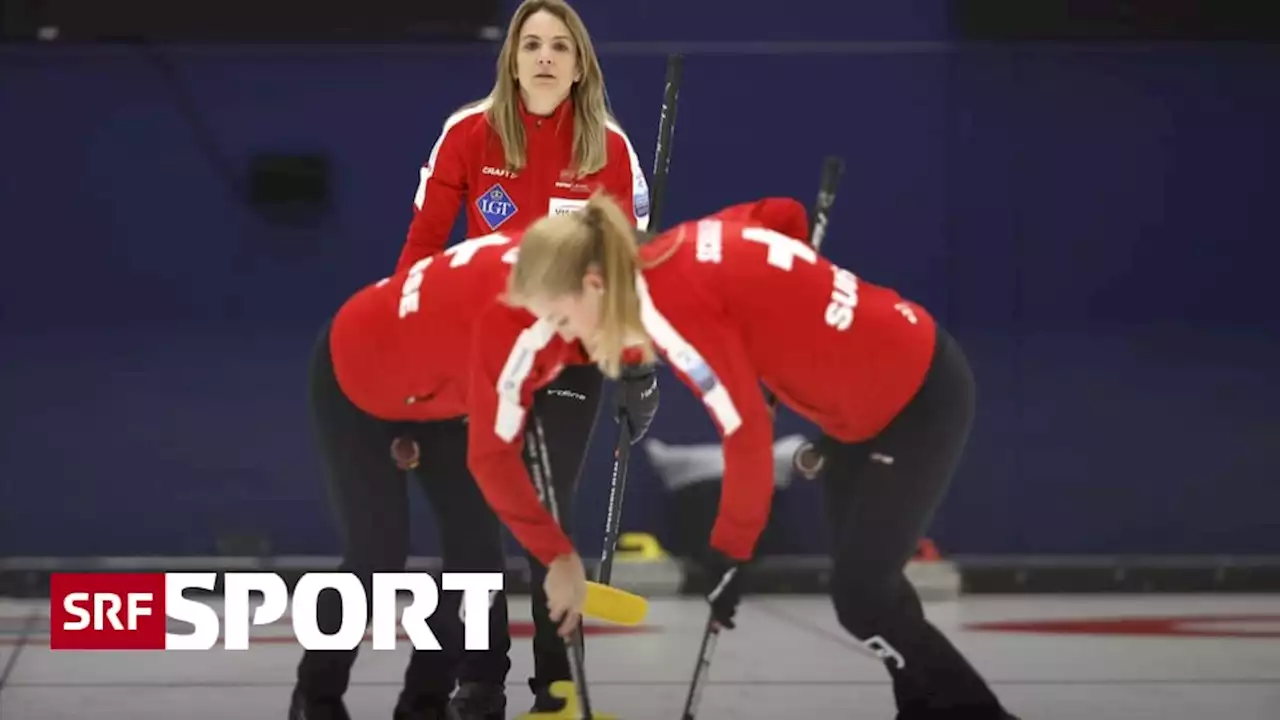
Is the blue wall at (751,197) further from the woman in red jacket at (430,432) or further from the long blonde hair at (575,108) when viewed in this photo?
the woman in red jacket at (430,432)

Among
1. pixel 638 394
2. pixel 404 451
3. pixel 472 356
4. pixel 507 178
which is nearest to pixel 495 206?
pixel 507 178

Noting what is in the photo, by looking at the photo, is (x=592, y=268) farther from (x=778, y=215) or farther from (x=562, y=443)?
(x=562, y=443)

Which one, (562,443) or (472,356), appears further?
(562,443)

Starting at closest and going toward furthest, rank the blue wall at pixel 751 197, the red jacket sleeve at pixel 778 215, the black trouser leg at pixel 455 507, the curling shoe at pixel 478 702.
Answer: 1. the red jacket sleeve at pixel 778 215
2. the black trouser leg at pixel 455 507
3. the curling shoe at pixel 478 702
4. the blue wall at pixel 751 197

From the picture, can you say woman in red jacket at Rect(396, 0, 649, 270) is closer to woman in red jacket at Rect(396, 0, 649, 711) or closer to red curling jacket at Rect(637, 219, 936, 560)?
woman in red jacket at Rect(396, 0, 649, 711)

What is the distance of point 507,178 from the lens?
4090mm

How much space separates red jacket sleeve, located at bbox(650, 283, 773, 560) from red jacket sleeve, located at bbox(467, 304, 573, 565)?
0.24 metres

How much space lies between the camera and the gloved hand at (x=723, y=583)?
127 inches

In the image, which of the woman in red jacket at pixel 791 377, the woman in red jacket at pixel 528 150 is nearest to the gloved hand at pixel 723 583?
the woman in red jacket at pixel 791 377

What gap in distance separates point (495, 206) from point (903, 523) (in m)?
1.26

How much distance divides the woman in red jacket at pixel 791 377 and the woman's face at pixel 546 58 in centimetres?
87

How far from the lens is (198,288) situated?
21.6ft

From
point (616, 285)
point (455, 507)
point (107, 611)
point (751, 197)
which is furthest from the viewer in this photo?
point (751, 197)

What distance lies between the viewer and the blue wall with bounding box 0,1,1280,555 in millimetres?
6516
